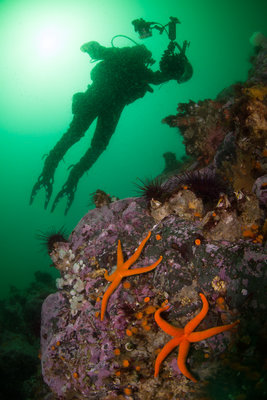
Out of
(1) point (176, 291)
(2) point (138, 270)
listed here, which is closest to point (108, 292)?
(2) point (138, 270)

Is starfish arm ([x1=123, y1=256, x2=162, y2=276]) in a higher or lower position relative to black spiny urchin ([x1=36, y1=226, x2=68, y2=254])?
lower

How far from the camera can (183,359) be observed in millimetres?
2324

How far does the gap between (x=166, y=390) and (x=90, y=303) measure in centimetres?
179

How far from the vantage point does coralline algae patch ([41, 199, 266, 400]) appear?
2555mm

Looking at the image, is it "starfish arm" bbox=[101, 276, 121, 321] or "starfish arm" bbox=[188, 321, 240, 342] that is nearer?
"starfish arm" bbox=[188, 321, 240, 342]

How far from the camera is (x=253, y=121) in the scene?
3.98 m

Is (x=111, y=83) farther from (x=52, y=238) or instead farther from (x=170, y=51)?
(x=52, y=238)

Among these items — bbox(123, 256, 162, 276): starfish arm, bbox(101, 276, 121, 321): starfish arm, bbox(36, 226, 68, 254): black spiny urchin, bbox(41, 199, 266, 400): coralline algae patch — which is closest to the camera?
bbox(41, 199, 266, 400): coralline algae patch

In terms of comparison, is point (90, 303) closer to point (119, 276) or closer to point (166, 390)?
point (119, 276)

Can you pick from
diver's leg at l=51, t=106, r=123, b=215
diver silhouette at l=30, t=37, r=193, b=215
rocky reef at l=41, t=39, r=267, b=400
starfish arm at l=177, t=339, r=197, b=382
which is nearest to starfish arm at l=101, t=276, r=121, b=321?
rocky reef at l=41, t=39, r=267, b=400

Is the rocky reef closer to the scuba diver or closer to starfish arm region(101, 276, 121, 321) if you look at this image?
starfish arm region(101, 276, 121, 321)

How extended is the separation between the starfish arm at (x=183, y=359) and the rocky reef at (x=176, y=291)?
0.61 ft

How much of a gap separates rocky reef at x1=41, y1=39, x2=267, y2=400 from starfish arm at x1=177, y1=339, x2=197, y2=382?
0.61 ft

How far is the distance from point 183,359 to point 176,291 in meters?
0.84
